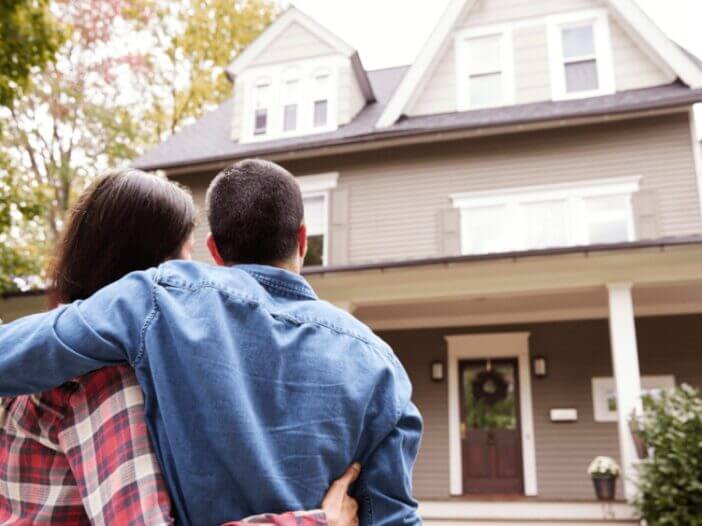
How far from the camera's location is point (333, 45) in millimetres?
11617

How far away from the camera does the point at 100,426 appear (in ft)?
3.56

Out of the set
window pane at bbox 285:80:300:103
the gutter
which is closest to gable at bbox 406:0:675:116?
the gutter

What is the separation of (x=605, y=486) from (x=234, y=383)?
7594 mm

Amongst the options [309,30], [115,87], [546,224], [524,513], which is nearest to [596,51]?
[546,224]

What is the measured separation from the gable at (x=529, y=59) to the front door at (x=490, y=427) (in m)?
4.23

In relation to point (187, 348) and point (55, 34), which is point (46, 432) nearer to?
point (187, 348)

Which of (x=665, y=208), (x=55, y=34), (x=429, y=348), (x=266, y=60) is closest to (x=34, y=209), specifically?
(x=55, y=34)

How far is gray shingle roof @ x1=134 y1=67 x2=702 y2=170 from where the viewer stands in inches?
363

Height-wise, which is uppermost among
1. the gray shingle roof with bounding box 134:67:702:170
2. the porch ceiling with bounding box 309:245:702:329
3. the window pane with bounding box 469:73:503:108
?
the window pane with bounding box 469:73:503:108

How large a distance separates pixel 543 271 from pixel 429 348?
121 inches

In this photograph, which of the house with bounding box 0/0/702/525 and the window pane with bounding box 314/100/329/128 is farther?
the window pane with bounding box 314/100/329/128

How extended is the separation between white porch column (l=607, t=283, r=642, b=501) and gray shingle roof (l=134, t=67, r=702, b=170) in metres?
3.14

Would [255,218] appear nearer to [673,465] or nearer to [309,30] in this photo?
[673,465]

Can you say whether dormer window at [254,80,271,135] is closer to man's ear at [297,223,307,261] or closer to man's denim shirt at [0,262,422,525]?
man's ear at [297,223,307,261]
